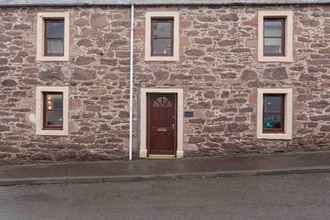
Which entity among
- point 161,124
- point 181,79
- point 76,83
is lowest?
point 161,124

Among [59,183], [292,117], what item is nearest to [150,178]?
[59,183]

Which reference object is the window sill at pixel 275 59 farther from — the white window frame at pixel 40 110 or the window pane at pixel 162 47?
the white window frame at pixel 40 110

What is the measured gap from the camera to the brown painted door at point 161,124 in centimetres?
1516

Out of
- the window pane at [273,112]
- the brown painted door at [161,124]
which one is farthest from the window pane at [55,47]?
the window pane at [273,112]

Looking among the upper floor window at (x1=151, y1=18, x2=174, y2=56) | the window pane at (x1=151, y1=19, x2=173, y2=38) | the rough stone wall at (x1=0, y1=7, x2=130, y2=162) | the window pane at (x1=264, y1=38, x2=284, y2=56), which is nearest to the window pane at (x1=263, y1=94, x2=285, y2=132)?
the window pane at (x1=264, y1=38, x2=284, y2=56)

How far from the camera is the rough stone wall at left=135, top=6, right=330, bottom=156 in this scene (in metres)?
14.6

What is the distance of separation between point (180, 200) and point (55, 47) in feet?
28.5

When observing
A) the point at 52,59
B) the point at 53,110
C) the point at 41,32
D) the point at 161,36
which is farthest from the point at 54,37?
the point at 161,36

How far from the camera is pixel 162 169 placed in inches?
494

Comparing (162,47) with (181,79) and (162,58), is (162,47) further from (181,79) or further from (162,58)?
(181,79)

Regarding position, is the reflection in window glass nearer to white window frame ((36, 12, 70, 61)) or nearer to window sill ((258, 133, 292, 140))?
white window frame ((36, 12, 70, 61))

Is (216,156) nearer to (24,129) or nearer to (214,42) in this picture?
(214,42)

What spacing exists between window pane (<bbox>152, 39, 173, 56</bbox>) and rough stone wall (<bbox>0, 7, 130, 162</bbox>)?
914 millimetres

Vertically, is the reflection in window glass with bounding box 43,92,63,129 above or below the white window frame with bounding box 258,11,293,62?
below
